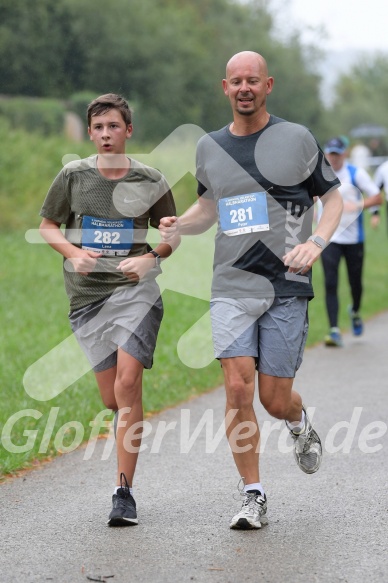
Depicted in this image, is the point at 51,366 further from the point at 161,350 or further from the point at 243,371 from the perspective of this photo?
the point at 243,371

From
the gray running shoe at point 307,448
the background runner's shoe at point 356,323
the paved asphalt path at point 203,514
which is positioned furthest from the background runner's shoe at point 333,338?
the gray running shoe at point 307,448

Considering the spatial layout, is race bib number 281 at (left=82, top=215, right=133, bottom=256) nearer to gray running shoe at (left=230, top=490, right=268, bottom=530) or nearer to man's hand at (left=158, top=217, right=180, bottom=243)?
man's hand at (left=158, top=217, right=180, bottom=243)

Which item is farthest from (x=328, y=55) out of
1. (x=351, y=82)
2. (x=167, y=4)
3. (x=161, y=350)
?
(x=161, y=350)

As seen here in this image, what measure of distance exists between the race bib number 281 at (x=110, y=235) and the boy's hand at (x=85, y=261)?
2.3 inches

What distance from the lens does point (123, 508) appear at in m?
5.61

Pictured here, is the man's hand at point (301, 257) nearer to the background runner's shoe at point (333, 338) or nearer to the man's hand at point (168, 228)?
the man's hand at point (168, 228)

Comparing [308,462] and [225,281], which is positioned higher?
[225,281]

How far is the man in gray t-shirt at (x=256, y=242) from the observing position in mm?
5605

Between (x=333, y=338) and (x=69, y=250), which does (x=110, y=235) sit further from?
(x=333, y=338)

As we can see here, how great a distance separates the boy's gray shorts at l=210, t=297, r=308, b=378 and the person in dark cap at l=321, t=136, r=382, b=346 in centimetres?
701

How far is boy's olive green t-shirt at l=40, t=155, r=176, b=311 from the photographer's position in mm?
5832

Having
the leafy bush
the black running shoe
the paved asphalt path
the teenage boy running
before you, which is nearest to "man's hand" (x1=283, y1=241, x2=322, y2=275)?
the teenage boy running

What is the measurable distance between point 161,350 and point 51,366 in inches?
64.3

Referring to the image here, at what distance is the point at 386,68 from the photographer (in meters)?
157
